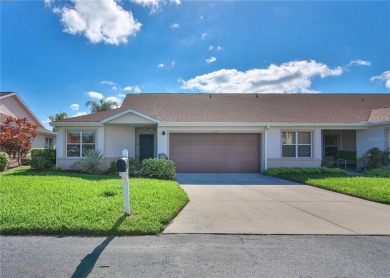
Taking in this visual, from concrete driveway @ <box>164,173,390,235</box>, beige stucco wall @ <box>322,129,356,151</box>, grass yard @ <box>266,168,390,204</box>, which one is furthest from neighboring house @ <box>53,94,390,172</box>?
concrete driveway @ <box>164,173,390,235</box>

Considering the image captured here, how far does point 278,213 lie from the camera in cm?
645

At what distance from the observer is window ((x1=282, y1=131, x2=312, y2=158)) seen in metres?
15.4

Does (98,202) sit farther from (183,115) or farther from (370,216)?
(183,115)

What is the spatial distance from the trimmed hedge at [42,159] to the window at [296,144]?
45.1ft

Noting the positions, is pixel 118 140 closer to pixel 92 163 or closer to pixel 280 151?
pixel 92 163

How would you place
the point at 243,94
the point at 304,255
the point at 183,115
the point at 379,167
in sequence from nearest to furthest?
the point at 304,255 < the point at 379,167 < the point at 183,115 < the point at 243,94

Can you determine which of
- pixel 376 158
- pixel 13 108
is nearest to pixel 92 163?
pixel 13 108

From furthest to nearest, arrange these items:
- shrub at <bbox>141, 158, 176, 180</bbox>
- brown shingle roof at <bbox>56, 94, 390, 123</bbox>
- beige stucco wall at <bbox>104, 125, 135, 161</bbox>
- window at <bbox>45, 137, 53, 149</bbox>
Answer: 1. window at <bbox>45, 137, 53, 149</bbox>
2. brown shingle roof at <bbox>56, 94, 390, 123</bbox>
3. beige stucco wall at <bbox>104, 125, 135, 161</bbox>
4. shrub at <bbox>141, 158, 176, 180</bbox>

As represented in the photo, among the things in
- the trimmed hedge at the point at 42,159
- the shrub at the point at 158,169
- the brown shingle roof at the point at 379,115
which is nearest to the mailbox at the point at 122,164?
the shrub at the point at 158,169

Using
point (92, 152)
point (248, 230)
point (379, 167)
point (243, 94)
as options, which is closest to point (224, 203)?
point (248, 230)

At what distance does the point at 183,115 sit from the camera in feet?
53.3

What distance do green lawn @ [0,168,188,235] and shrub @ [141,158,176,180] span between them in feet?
10.4

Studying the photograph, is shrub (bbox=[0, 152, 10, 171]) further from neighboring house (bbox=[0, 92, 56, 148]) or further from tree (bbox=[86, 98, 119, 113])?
tree (bbox=[86, 98, 119, 113])

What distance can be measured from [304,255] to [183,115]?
12.9 meters
